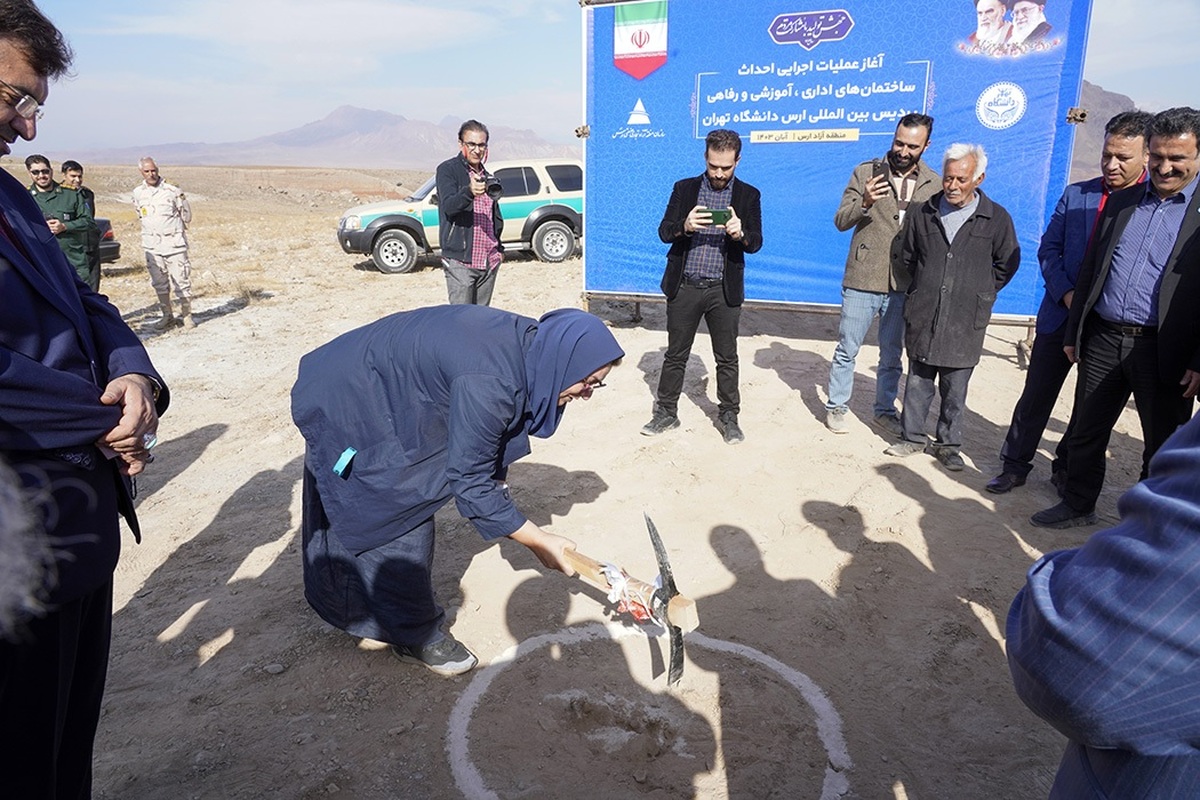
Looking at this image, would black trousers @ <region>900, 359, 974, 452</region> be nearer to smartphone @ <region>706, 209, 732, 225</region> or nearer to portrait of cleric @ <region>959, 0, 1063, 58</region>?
smartphone @ <region>706, 209, 732, 225</region>

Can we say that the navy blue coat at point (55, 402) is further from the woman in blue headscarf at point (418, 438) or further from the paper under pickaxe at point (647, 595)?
the paper under pickaxe at point (647, 595)

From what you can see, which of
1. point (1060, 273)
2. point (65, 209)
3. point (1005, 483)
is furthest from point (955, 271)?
point (65, 209)

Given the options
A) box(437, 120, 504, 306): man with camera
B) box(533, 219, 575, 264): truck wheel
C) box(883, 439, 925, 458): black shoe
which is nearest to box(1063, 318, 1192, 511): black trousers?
box(883, 439, 925, 458): black shoe

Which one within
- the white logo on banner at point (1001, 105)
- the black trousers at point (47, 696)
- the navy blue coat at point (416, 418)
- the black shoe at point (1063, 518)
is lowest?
the black shoe at point (1063, 518)

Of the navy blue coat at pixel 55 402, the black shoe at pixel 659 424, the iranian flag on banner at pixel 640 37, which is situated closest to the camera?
the navy blue coat at pixel 55 402

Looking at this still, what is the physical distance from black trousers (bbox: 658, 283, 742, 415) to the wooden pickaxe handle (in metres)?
2.72

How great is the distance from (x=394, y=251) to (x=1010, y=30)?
9431mm

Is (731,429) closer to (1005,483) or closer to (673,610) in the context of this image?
(1005,483)

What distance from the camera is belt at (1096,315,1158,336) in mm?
3645

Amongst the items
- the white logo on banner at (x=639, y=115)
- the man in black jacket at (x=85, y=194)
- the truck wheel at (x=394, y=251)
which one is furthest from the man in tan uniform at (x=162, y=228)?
the white logo on banner at (x=639, y=115)

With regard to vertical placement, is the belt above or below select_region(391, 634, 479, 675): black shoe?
above

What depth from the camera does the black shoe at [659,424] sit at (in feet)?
18.1

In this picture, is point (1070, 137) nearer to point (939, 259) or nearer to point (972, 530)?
point (939, 259)

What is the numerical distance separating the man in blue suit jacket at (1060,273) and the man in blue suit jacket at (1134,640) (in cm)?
380
